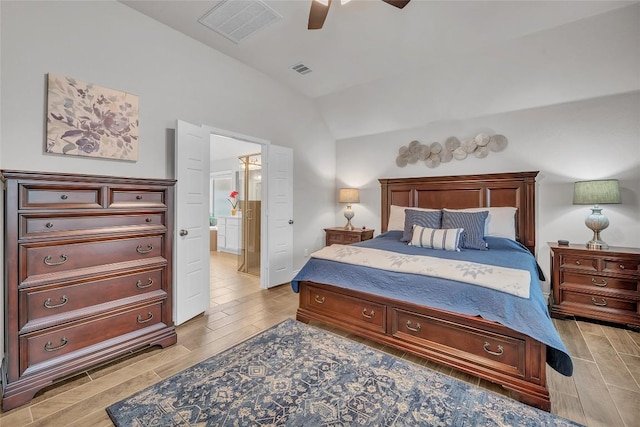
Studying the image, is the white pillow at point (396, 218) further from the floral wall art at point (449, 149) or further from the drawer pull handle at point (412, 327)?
the drawer pull handle at point (412, 327)

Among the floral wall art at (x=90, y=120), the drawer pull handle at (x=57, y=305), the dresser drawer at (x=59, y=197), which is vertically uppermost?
the floral wall art at (x=90, y=120)

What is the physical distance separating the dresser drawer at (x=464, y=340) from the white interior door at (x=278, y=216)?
2.25m

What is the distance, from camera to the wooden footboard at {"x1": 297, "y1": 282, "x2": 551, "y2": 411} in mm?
1798

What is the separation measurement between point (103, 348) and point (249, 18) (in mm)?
3105

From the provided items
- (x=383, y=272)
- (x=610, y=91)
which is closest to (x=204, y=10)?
(x=383, y=272)

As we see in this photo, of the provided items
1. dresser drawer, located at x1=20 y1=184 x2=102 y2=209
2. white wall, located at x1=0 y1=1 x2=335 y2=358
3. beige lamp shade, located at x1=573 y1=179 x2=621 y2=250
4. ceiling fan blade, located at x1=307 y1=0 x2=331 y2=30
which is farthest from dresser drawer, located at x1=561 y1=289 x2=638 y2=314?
dresser drawer, located at x1=20 y1=184 x2=102 y2=209

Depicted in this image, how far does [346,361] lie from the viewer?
2.22 meters

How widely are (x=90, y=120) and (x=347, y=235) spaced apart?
3525mm

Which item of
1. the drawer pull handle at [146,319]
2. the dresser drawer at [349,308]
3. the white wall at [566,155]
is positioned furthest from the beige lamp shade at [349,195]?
the drawer pull handle at [146,319]

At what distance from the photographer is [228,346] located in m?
2.48

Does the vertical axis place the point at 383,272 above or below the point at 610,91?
below

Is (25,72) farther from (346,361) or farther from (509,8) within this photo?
(509,8)

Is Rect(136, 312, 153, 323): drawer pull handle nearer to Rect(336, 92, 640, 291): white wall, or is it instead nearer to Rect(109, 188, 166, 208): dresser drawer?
Rect(109, 188, 166, 208): dresser drawer

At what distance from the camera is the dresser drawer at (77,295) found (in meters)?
1.80
